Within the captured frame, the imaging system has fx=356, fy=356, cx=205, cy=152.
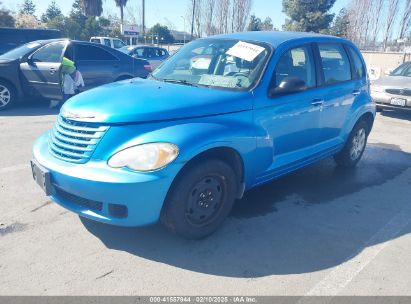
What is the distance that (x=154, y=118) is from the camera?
2.88 m

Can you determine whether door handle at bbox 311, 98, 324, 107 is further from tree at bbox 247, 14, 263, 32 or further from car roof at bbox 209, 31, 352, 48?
tree at bbox 247, 14, 263, 32

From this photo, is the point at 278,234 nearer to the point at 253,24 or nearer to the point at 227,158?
the point at 227,158

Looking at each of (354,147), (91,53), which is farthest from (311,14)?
(354,147)

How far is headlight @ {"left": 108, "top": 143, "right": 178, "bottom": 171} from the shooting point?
2682 millimetres

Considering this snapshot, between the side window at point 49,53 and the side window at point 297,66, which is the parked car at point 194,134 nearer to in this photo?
the side window at point 297,66

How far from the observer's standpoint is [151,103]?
3.01 metres

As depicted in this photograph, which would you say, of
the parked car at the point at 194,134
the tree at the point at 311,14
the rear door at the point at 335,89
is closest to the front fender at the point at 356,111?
the rear door at the point at 335,89

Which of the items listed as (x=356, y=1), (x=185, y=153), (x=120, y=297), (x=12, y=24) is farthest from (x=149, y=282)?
(x=356, y=1)

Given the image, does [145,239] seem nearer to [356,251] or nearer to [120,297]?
[120,297]

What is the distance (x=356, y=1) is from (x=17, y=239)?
161 ft

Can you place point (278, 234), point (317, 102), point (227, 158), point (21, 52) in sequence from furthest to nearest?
point (21, 52) → point (317, 102) → point (278, 234) → point (227, 158)

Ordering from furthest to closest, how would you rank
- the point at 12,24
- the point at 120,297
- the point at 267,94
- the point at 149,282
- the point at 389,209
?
the point at 12,24 → the point at 389,209 → the point at 267,94 → the point at 149,282 → the point at 120,297

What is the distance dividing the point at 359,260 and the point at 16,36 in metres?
12.7

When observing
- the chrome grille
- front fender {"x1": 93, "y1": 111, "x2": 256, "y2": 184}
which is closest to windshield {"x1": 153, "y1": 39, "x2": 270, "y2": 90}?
front fender {"x1": 93, "y1": 111, "x2": 256, "y2": 184}
